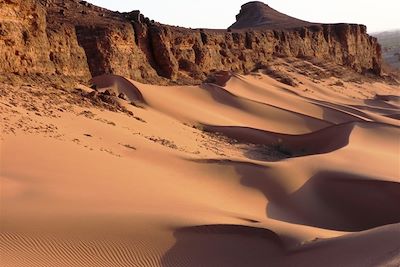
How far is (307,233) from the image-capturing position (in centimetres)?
589

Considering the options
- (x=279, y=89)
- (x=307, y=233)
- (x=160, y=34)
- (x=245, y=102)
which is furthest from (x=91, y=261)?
(x=279, y=89)

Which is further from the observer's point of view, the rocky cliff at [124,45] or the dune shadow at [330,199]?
the rocky cliff at [124,45]

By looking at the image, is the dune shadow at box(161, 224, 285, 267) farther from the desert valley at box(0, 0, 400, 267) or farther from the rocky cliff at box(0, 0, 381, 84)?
the rocky cliff at box(0, 0, 381, 84)

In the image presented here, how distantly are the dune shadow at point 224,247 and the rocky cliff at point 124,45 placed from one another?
8.51 metres

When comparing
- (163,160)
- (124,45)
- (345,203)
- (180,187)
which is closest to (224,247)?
(180,187)

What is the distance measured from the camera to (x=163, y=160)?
30.8 feet

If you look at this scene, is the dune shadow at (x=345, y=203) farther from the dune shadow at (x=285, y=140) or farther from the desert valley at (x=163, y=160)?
the dune shadow at (x=285, y=140)

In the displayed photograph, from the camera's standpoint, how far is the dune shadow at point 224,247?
5.25 metres

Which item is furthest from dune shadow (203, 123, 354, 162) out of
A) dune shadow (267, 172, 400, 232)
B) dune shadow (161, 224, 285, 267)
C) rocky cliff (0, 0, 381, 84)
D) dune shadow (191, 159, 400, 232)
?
dune shadow (161, 224, 285, 267)

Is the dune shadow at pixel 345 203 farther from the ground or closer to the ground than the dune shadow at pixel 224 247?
closer to the ground

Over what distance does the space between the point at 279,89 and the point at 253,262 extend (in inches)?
778

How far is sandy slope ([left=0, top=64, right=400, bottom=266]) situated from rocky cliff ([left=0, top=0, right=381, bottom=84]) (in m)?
1.32

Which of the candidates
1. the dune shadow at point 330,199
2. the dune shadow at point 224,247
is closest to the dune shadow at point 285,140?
the dune shadow at point 330,199

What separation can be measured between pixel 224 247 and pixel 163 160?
161 inches
